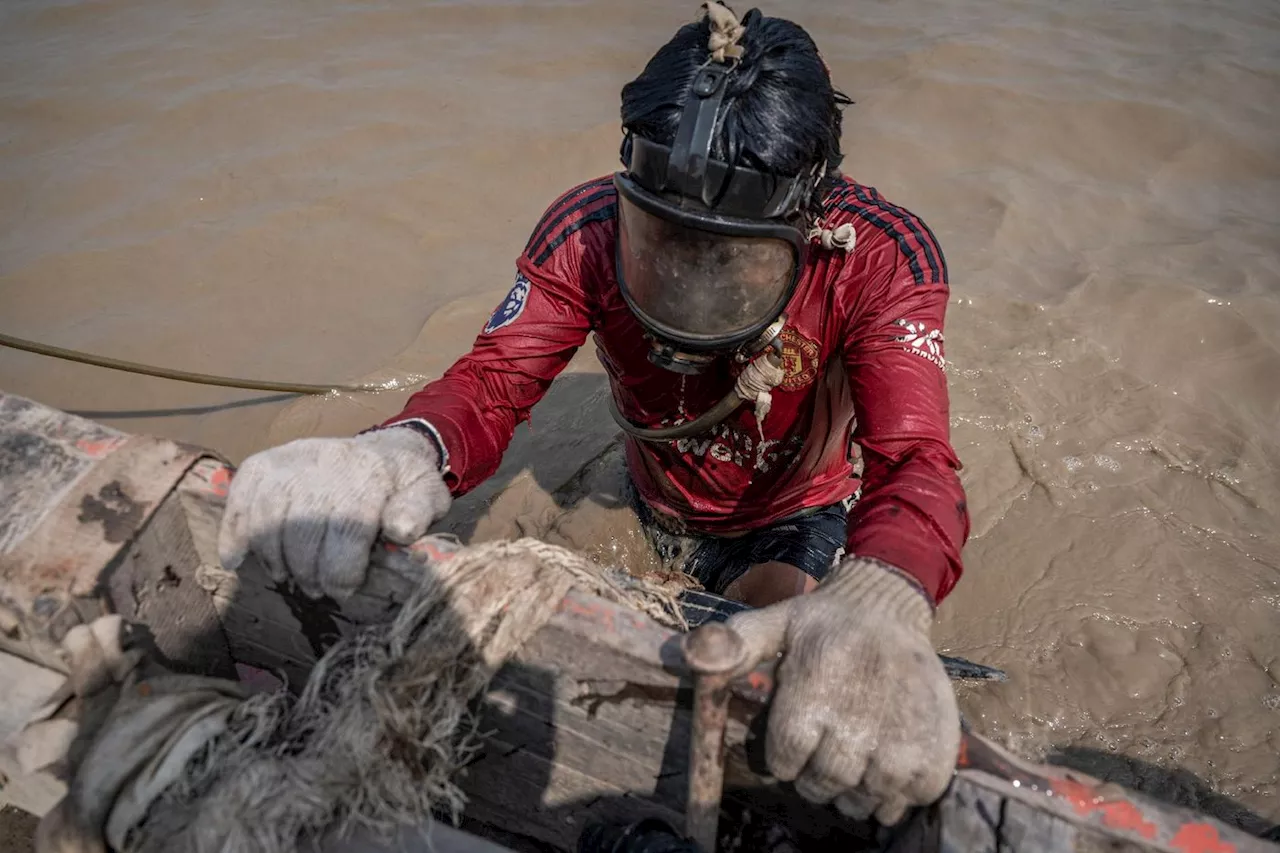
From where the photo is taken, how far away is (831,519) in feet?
8.68

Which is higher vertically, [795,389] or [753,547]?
[795,389]

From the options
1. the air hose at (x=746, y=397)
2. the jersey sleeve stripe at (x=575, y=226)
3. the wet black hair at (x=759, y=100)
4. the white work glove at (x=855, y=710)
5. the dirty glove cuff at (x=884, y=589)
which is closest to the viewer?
the white work glove at (x=855, y=710)

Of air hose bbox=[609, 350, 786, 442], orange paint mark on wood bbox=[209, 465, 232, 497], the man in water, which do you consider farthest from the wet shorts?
orange paint mark on wood bbox=[209, 465, 232, 497]

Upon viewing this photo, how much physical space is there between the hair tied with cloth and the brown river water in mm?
2011

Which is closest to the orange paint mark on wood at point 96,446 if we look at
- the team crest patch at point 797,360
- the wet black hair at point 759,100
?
the wet black hair at point 759,100

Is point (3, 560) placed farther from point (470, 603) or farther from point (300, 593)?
point (470, 603)

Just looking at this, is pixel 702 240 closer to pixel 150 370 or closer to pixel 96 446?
pixel 96 446

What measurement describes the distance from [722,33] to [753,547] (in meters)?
1.64

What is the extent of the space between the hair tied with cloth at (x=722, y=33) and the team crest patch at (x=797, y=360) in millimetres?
729

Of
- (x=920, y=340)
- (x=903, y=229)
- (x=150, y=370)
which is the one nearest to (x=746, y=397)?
(x=920, y=340)

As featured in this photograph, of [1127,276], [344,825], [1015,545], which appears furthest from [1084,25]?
[344,825]

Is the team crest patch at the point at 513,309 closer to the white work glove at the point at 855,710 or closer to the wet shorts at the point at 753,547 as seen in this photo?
the wet shorts at the point at 753,547

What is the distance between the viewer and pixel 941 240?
15.4 feet

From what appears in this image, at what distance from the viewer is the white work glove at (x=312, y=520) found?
1442mm
